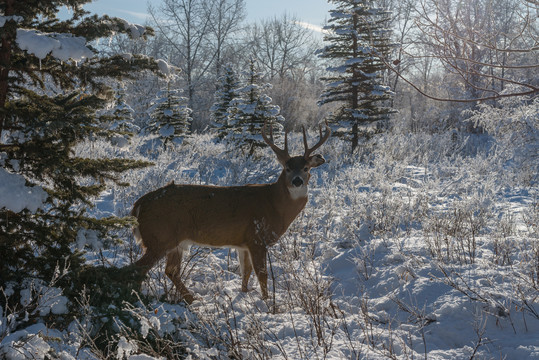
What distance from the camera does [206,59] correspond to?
134 ft

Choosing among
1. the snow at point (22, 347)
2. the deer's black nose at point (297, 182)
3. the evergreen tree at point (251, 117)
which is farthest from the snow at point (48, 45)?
the evergreen tree at point (251, 117)

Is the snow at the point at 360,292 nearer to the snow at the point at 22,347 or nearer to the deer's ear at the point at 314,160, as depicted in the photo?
the snow at the point at 22,347

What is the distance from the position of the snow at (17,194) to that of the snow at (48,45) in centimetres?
94

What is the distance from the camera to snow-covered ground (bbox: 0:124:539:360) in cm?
296

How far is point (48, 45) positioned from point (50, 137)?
799mm

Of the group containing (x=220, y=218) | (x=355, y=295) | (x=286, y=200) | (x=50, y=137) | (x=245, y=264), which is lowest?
(x=355, y=295)

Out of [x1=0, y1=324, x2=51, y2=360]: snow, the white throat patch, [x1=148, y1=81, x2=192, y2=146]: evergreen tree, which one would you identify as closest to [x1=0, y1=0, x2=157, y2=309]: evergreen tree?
[x1=0, y1=324, x2=51, y2=360]: snow

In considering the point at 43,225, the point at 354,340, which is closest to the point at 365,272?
the point at 354,340

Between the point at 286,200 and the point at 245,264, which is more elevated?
the point at 286,200

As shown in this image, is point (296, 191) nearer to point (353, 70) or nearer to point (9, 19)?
point (9, 19)

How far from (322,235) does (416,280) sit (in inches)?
93.3

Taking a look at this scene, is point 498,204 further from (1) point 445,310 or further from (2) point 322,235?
(1) point 445,310

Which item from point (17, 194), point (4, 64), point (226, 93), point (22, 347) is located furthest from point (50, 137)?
point (226, 93)

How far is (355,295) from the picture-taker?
4680 mm
